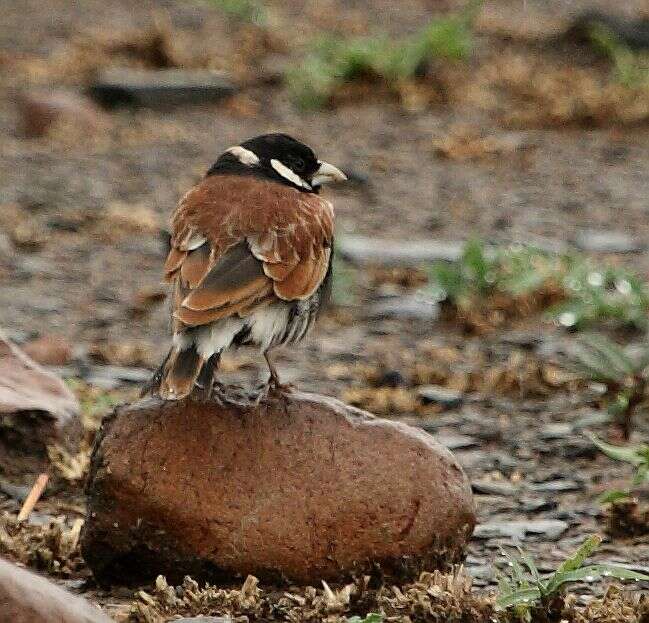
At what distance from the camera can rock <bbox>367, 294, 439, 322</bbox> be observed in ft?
31.5

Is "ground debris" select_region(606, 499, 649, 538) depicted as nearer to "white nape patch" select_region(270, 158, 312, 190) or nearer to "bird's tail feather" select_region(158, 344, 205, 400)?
"white nape patch" select_region(270, 158, 312, 190)

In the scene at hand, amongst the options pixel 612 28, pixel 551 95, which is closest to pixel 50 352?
pixel 551 95

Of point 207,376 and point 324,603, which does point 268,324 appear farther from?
point 324,603

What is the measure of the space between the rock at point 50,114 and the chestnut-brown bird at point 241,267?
26.3 ft

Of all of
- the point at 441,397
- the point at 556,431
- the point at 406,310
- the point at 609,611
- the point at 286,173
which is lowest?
the point at 406,310

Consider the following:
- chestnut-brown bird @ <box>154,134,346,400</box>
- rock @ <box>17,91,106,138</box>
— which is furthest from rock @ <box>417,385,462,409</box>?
rock @ <box>17,91,106,138</box>

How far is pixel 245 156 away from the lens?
616cm

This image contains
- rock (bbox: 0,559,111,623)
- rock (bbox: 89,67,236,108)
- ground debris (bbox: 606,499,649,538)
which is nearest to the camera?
rock (bbox: 0,559,111,623)

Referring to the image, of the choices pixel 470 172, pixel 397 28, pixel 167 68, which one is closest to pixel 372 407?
pixel 470 172

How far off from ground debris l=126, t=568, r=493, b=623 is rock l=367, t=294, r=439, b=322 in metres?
4.57

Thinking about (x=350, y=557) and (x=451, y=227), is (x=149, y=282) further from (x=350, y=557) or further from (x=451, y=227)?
(x=350, y=557)

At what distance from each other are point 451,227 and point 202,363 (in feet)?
21.4

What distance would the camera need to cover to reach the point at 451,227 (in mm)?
11562

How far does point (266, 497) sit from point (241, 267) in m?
0.79
